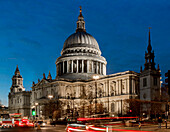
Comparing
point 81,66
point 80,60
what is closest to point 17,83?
point 80,60

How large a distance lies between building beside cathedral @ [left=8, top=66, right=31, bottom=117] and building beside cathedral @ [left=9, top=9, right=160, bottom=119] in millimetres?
579

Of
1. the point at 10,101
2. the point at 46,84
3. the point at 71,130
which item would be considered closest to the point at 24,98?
the point at 10,101

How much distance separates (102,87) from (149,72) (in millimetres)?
27429

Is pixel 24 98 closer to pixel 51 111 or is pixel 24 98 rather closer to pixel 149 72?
pixel 51 111

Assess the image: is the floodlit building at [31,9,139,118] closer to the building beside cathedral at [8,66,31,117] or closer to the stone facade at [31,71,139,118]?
the stone facade at [31,71,139,118]

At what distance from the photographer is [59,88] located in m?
133

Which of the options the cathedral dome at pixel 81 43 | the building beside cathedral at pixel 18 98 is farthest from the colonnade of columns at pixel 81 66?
the building beside cathedral at pixel 18 98

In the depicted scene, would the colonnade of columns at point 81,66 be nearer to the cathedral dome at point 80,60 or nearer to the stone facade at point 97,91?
the cathedral dome at point 80,60

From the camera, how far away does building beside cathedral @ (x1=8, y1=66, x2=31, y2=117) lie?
177375mm

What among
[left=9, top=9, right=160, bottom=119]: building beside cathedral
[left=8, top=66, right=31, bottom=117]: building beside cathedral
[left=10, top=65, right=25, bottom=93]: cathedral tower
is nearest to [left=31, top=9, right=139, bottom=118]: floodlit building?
[left=9, top=9, right=160, bottom=119]: building beside cathedral

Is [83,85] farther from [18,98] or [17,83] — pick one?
[17,83]

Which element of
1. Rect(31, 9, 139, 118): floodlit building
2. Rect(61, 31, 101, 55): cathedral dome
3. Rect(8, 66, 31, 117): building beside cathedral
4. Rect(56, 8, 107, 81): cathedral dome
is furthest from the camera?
Rect(8, 66, 31, 117): building beside cathedral

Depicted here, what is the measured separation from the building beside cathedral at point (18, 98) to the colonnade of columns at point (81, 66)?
37.1m

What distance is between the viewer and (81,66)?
149000 millimetres
